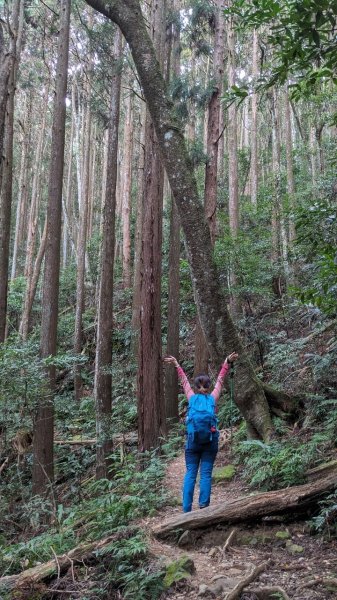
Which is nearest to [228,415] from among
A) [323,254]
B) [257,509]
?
[257,509]

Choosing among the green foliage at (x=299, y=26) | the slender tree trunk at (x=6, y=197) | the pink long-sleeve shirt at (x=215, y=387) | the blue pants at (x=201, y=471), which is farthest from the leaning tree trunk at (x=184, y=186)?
the slender tree trunk at (x=6, y=197)

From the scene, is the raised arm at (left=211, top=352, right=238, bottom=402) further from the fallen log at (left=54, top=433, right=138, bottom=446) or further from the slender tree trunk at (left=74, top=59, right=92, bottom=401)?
the slender tree trunk at (left=74, top=59, right=92, bottom=401)

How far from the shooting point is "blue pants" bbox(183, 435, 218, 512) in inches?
205

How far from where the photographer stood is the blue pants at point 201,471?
205 inches

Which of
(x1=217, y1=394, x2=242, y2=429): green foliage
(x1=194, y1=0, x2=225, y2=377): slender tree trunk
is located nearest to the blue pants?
(x1=217, y1=394, x2=242, y2=429): green foliage

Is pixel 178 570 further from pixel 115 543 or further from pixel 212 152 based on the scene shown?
pixel 212 152

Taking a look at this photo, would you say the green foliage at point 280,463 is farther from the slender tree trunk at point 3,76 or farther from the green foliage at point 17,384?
the slender tree trunk at point 3,76

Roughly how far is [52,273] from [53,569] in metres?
6.24

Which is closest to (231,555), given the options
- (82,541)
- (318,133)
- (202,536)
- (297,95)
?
(202,536)

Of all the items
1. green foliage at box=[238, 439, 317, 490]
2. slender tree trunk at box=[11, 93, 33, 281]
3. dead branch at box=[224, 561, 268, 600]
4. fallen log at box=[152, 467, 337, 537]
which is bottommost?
dead branch at box=[224, 561, 268, 600]

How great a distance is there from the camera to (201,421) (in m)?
5.14

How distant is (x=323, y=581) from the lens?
3490 millimetres

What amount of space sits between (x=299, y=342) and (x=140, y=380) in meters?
3.11

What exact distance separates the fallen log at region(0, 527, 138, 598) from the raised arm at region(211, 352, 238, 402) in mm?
1755
